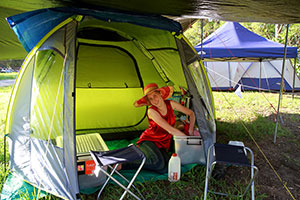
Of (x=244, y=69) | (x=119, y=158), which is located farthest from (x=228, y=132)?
(x=244, y=69)

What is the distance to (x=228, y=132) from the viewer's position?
12.9ft

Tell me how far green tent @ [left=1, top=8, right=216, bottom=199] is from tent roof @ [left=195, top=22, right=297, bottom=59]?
2.18 metres

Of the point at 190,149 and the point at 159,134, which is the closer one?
the point at 190,149

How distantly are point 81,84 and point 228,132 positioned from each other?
8.04 feet

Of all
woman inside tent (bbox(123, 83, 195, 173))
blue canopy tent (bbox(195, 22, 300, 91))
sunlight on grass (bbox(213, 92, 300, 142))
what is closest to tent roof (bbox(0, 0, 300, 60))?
woman inside tent (bbox(123, 83, 195, 173))

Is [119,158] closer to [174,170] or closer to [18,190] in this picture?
[174,170]

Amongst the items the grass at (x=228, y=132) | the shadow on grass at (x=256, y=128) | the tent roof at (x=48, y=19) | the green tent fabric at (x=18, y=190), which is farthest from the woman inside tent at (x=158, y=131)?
the shadow on grass at (x=256, y=128)

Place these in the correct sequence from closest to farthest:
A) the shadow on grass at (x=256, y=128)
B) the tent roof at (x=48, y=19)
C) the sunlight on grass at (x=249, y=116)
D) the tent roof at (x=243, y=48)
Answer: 1. the tent roof at (x=48, y=19)
2. the shadow on grass at (x=256, y=128)
3. the sunlight on grass at (x=249, y=116)
4. the tent roof at (x=243, y=48)

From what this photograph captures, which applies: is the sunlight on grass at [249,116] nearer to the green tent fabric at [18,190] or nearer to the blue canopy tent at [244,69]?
the blue canopy tent at [244,69]

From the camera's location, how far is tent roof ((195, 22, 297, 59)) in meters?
5.28

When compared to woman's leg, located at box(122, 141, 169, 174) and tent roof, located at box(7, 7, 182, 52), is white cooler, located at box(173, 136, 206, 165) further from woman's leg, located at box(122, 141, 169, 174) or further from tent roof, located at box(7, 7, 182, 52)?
tent roof, located at box(7, 7, 182, 52)

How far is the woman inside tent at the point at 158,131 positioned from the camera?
2615 millimetres

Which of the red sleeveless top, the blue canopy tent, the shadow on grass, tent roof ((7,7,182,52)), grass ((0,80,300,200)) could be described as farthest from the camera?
the blue canopy tent

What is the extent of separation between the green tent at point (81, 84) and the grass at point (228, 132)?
330 millimetres
